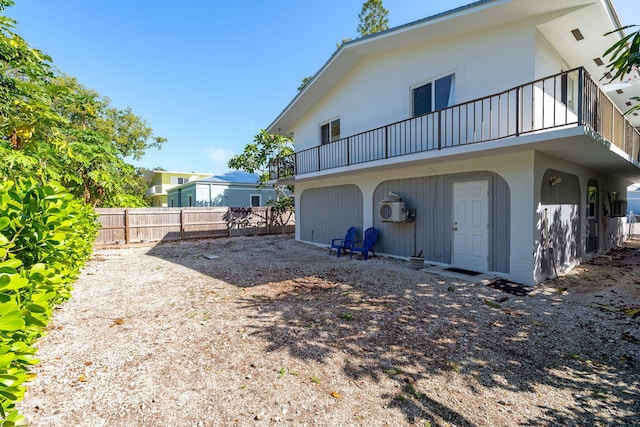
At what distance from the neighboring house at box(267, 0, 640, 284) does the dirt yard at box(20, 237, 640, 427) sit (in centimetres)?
151

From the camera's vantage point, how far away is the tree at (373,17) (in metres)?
19.5

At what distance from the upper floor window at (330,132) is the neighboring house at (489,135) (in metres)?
0.59

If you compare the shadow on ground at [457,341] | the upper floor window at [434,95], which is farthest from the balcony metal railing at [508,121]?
the shadow on ground at [457,341]

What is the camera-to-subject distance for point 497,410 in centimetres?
246

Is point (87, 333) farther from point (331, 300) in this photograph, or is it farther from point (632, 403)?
point (632, 403)

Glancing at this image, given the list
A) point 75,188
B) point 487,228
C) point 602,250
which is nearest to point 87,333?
point 487,228

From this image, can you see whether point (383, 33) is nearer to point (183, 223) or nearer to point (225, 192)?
point (183, 223)

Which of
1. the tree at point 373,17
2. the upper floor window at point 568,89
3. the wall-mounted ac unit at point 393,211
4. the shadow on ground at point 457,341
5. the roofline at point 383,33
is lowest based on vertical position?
the shadow on ground at point 457,341

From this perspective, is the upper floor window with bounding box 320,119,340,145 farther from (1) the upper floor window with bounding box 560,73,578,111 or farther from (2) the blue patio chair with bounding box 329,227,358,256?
(1) the upper floor window with bounding box 560,73,578,111

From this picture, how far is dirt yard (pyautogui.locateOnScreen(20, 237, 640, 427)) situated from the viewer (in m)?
2.43

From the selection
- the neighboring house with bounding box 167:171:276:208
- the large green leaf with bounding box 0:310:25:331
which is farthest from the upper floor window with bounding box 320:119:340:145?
the large green leaf with bounding box 0:310:25:331

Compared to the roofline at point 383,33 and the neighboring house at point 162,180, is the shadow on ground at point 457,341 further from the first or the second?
the neighboring house at point 162,180

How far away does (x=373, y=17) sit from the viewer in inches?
773

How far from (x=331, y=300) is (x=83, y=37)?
13015 mm
